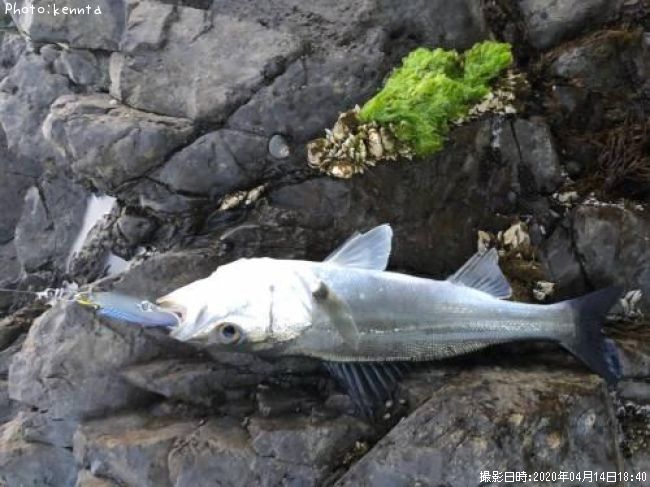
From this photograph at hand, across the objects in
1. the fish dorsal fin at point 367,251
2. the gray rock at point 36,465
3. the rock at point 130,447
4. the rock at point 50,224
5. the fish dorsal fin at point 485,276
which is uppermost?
the fish dorsal fin at point 367,251

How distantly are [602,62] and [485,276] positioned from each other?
2961 millimetres

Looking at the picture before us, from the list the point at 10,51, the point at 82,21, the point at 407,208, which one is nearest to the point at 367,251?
the point at 407,208

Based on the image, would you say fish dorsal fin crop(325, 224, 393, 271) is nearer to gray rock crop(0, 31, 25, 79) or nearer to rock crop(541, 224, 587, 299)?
rock crop(541, 224, 587, 299)

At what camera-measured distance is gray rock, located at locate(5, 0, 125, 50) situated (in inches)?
304

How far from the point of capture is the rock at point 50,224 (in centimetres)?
863

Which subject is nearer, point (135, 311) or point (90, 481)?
point (135, 311)

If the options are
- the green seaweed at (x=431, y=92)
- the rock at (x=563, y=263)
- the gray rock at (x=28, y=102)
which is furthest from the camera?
the gray rock at (x=28, y=102)

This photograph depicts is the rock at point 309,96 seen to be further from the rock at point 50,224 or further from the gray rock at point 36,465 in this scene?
the gray rock at point 36,465

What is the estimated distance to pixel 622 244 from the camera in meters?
7.24

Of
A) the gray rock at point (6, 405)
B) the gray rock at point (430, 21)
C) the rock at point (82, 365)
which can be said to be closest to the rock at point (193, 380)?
the rock at point (82, 365)

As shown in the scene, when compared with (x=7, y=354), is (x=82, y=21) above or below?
above

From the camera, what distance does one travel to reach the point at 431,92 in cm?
720

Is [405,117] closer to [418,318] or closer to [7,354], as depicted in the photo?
[418,318]

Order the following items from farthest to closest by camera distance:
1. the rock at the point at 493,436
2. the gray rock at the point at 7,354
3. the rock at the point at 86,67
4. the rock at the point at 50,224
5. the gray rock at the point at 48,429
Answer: the rock at the point at 50,224 < the rock at the point at 86,67 < the gray rock at the point at 7,354 < the gray rock at the point at 48,429 < the rock at the point at 493,436
